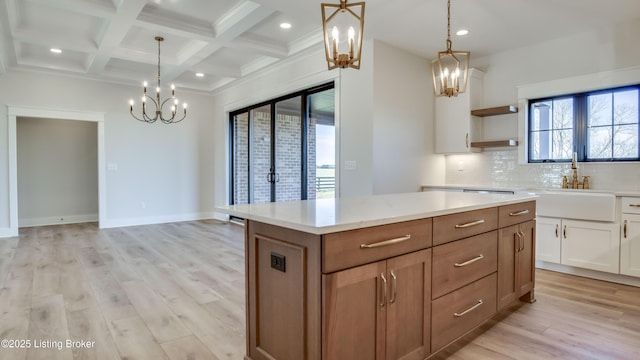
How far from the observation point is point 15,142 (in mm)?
5871

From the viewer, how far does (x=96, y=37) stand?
4.88 m

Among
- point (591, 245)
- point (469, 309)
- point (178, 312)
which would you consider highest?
point (591, 245)

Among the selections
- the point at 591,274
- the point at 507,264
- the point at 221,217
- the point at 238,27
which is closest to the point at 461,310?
the point at 507,264

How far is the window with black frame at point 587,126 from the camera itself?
3770mm

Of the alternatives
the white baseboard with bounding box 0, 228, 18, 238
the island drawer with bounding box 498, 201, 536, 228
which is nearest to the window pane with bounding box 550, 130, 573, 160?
the island drawer with bounding box 498, 201, 536, 228

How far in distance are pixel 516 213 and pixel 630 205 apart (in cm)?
166

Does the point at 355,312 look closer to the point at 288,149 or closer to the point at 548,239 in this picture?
the point at 548,239

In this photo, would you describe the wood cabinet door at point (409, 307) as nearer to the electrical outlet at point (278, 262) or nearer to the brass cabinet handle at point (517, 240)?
the electrical outlet at point (278, 262)

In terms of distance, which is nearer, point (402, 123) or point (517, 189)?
point (517, 189)

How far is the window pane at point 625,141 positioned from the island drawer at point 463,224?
8.19 feet

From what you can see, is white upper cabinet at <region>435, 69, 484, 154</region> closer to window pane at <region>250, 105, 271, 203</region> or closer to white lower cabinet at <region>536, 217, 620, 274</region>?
white lower cabinet at <region>536, 217, 620, 274</region>

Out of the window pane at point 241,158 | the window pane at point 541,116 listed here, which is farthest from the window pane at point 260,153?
→ the window pane at point 541,116

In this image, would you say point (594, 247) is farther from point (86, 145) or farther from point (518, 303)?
point (86, 145)

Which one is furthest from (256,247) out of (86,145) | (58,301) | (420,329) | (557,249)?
(86,145)
